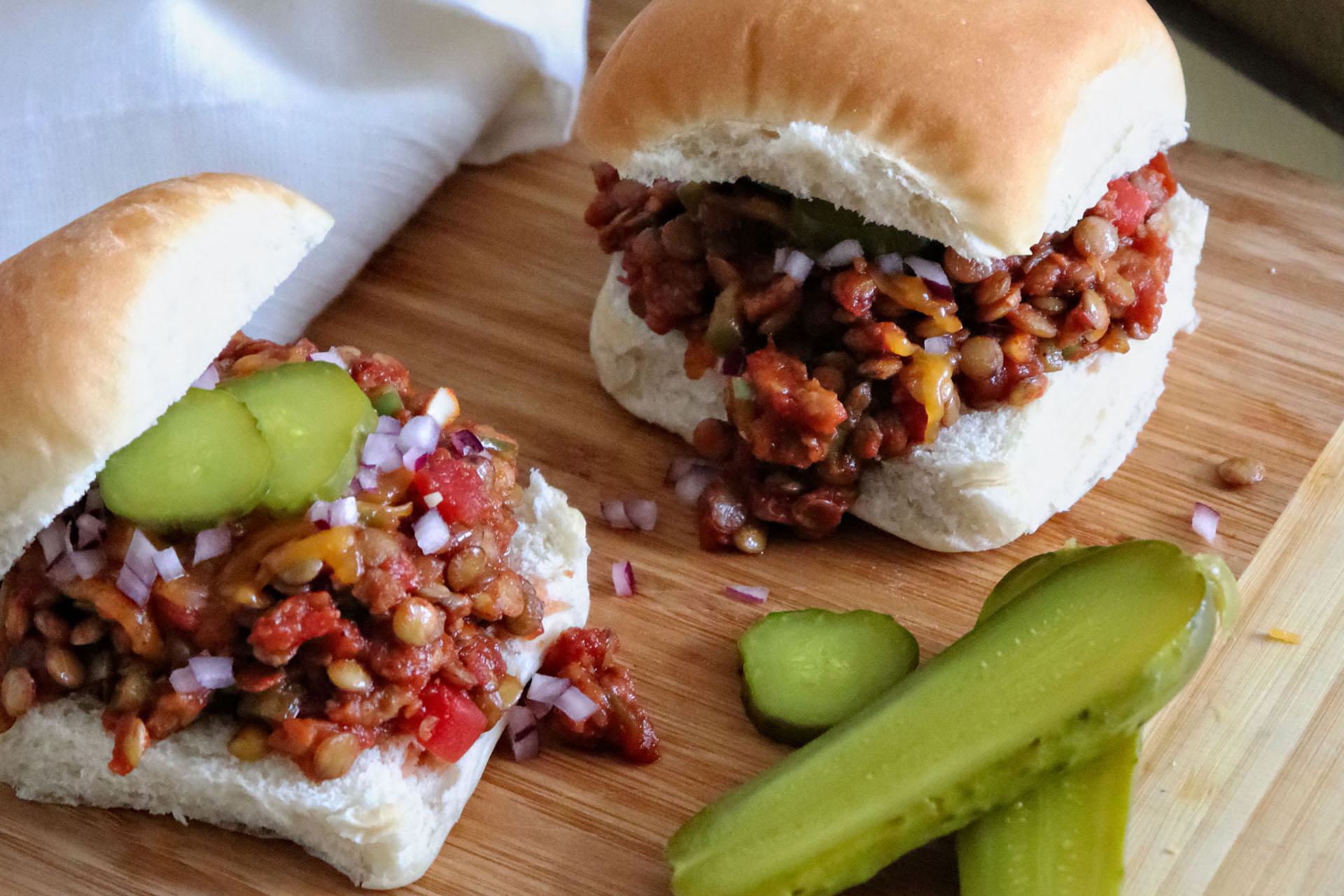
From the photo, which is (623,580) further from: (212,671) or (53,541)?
(53,541)

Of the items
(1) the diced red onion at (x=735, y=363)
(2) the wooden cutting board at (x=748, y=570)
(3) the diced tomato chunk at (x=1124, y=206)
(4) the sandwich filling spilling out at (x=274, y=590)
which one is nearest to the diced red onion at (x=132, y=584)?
(4) the sandwich filling spilling out at (x=274, y=590)

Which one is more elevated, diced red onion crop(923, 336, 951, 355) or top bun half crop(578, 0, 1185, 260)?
top bun half crop(578, 0, 1185, 260)

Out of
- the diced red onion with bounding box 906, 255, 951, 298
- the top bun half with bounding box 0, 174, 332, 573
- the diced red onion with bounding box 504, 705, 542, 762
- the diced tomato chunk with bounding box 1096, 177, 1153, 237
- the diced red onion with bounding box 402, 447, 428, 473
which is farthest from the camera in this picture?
the diced tomato chunk with bounding box 1096, 177, 1153, 237

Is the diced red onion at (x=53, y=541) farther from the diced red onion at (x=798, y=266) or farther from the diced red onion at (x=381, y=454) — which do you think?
the diced red onion at (x=798, y=266)

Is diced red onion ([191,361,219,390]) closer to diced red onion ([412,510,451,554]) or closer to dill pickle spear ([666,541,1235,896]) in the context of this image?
diced red onion ([412,510,451,554])

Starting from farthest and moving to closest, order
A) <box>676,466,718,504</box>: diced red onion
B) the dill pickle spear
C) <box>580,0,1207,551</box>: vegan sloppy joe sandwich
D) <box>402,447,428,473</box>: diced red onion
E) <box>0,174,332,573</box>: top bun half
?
<box>676,466,718,504</box>: diced red onion < <box>580,0,1207,551</box>: vegan sloppy joe sandwich < <box>402,447,428,473</box>: diced red onion < <box>0,174,332,573</box>: top bun half < the dill pickle spear

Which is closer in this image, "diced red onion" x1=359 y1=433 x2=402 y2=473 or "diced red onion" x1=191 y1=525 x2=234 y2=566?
"diced red onion" x1=191 y1=525 x2=234 y2=566

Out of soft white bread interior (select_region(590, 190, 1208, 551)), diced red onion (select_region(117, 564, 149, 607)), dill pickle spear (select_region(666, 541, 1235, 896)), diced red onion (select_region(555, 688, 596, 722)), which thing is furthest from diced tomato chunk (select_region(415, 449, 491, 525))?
soft white bread interior (select_region(590, 190, 1208, 551))

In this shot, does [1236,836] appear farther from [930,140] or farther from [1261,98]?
[1261,98]
